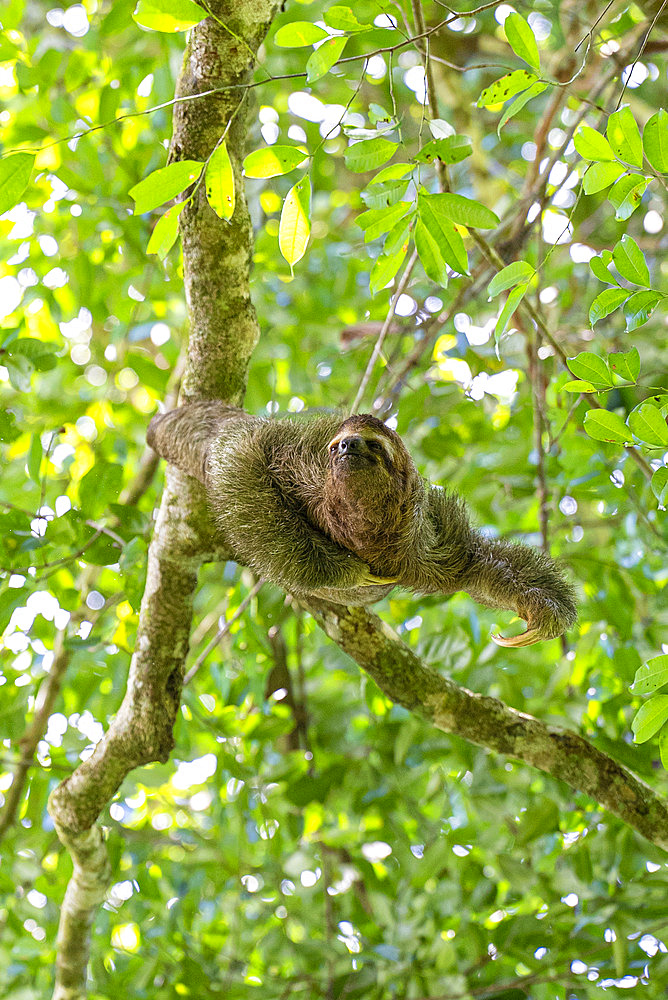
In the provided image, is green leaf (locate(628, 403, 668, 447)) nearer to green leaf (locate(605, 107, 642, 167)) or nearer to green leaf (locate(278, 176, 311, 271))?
green leaf (locate(605, 107, 642, 167))

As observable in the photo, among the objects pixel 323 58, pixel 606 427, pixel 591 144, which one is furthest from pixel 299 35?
pixel 606 427

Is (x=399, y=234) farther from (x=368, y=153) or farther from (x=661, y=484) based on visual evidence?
(x=661, y=484)

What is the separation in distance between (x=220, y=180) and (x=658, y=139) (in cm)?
→ 82

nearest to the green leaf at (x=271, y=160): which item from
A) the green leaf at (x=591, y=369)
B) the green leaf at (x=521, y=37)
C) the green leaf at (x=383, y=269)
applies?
the green leaf at (x=383, y=269)

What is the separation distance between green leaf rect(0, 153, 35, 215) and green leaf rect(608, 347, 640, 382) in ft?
4.07

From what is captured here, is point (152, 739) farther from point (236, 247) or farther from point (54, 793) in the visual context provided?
point (236, 247)

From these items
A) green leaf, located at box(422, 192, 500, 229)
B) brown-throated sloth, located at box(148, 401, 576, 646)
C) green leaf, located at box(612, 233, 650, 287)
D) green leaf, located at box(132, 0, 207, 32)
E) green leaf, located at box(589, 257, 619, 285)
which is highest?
green leaf, located at box(132, 0, 207, 32)

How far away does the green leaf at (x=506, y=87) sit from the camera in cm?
155

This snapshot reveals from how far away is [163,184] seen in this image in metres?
1.62

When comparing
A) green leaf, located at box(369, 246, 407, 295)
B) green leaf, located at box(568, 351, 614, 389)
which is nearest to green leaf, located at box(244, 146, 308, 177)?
green leaf, located at box(369, 246, 407, 295)

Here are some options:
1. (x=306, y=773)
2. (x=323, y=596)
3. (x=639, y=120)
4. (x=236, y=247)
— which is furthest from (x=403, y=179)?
(x=639, y=120)

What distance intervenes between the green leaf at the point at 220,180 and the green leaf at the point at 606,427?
2.70 feet

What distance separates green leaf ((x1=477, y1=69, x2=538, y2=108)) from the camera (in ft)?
5.10

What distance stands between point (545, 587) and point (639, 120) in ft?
8.05
